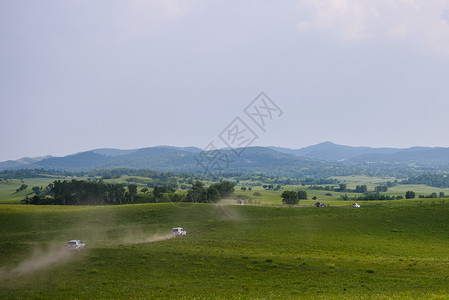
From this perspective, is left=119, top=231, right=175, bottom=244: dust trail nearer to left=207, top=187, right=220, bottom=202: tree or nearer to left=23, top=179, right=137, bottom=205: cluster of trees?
left=207, top=187, right=220, bottom=202: tree

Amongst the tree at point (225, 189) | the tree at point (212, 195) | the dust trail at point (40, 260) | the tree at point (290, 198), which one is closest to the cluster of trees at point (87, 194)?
the tree at point (225, 189)

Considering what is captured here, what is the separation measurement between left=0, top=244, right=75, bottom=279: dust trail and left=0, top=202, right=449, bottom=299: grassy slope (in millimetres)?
977

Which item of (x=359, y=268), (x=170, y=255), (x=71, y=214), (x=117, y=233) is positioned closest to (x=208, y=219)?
(x=117, y=233)

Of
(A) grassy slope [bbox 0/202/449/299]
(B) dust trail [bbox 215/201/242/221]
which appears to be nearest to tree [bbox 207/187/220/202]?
(B) dust trail [bbox 215/201/242/221]

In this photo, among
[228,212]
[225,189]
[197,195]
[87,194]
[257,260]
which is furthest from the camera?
[87,194]

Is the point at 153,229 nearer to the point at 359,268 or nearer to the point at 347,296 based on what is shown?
the point at 359,268

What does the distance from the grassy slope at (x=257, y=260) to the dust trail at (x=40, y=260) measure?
98 centimetres

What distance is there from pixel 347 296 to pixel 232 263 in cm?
1486

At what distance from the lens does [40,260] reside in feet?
133

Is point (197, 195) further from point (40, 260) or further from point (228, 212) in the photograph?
point (40, 260)

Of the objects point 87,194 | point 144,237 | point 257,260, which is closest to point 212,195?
point 87,194

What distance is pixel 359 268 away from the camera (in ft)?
124

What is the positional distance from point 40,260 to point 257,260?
2433 centimetres

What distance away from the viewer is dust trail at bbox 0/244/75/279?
35.8 meters
